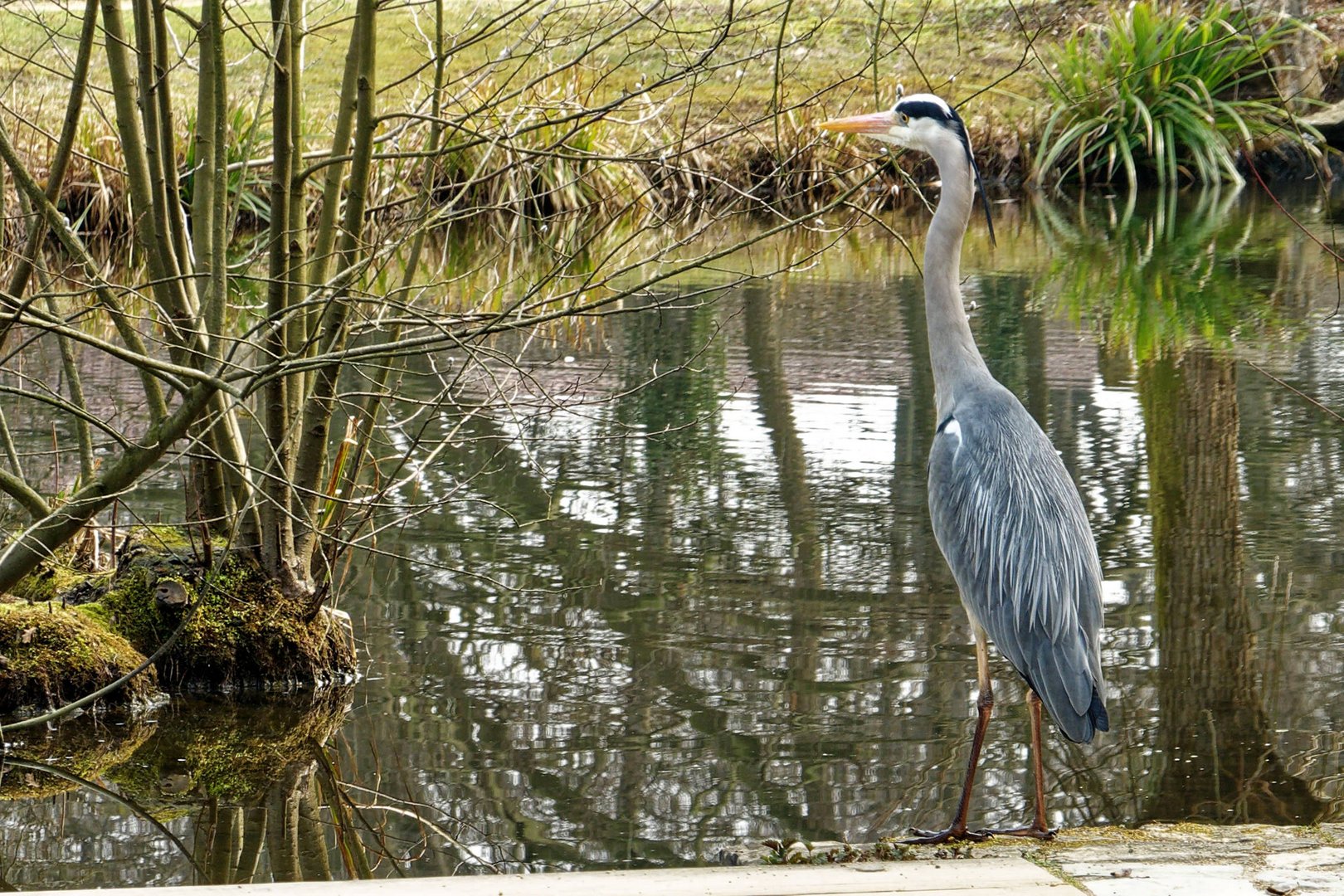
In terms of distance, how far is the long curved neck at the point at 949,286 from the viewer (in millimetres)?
4727

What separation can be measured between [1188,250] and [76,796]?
13417 mm

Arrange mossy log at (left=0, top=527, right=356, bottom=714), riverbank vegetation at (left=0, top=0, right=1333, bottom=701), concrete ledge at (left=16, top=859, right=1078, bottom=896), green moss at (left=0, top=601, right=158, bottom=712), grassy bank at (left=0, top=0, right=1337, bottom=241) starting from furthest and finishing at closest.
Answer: grassy bank at (left=0, top=0, right=1337, bottom=241) < mossy log at (left=0, top=527, right=356, bottom=714) < green moss at (left=0, top=601, right=158, bottom=712) < riverbank vegetation at (left=0, top=0, right=1333, bottom=701) < concrete ledge at (left=16, top=859, right=1078, bottom=896)

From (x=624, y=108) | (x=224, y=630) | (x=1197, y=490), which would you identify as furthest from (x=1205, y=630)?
(x=624, y=108)

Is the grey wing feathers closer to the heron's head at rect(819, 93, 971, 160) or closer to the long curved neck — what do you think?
the long curved neck

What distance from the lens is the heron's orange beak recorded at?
16.2 feet

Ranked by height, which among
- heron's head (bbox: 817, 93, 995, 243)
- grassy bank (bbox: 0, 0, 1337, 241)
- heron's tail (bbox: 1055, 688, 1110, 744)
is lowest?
heron's tail (bbox: 1055, 688, 1110, 744)

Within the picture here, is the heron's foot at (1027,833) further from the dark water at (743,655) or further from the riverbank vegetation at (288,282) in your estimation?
the riverbank vegetation at (288,282)

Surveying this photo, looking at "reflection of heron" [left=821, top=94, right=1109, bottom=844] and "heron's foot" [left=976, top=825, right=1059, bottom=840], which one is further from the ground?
"reflection of heron" [left=821, top=94, right=1109, bottom=844]

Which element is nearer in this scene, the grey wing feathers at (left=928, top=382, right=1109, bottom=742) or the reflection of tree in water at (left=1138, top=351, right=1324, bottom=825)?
the grey wing feathers at (left=928, top=382, right=1109, bottom=742)

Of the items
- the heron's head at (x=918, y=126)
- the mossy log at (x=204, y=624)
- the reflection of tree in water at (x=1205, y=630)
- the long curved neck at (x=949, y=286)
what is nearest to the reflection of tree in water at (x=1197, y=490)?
the reflection of tree in water at (x=1205, y=630)

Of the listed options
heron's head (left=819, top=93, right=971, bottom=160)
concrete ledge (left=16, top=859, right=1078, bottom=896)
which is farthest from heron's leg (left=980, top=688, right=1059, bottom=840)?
heron's head (left=819, top=93, right=971, bottom=160)

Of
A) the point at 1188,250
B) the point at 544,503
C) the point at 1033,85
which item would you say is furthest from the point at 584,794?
the point at 1033,85

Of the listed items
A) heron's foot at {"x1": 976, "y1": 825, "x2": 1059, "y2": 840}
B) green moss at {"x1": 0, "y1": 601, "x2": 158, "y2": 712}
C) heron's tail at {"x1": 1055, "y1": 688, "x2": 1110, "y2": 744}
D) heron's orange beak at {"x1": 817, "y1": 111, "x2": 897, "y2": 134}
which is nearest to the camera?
heron's tail at {"x1": 1055, "y1": 688, "x2": 1110, "y2": 744}

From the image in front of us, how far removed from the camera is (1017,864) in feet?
11.0
